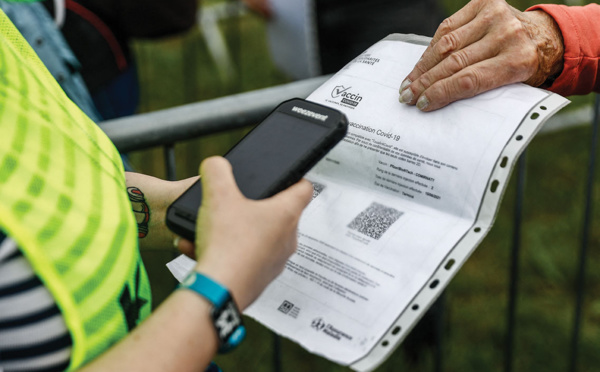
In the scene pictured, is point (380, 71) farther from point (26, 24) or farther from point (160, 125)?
point (26, 24)

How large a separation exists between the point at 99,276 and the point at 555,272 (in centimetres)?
254

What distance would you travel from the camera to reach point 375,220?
1009 millimetres

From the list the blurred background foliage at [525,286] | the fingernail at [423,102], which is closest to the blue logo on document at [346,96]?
the fingernail at [423,102]

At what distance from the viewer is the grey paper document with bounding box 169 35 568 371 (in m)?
0.90

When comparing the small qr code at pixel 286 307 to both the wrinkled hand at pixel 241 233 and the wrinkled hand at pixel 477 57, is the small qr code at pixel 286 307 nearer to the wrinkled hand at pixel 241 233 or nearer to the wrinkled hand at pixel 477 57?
the wrinkled hand at pixel 241 233

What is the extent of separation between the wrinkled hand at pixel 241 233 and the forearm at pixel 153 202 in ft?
0.97

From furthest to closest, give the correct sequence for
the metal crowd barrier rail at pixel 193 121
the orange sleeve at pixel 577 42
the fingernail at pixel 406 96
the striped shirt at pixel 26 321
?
the metal crowd barrier rail at pixel 193 121, the orange sleeve at pixel 577 42, the fingernail at pixel 406 96, the striped shirt at pixel 26 321

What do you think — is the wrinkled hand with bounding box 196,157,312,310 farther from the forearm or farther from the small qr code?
the forearm

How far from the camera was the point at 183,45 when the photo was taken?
5.14 m

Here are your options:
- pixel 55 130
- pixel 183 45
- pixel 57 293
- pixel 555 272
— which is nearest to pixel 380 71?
pixel 55 130

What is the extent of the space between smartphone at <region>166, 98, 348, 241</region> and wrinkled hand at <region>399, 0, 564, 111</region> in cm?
20

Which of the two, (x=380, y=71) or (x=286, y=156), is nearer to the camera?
(x=286, y=156)

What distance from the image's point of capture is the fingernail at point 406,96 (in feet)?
3.51

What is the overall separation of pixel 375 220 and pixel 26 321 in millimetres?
520
